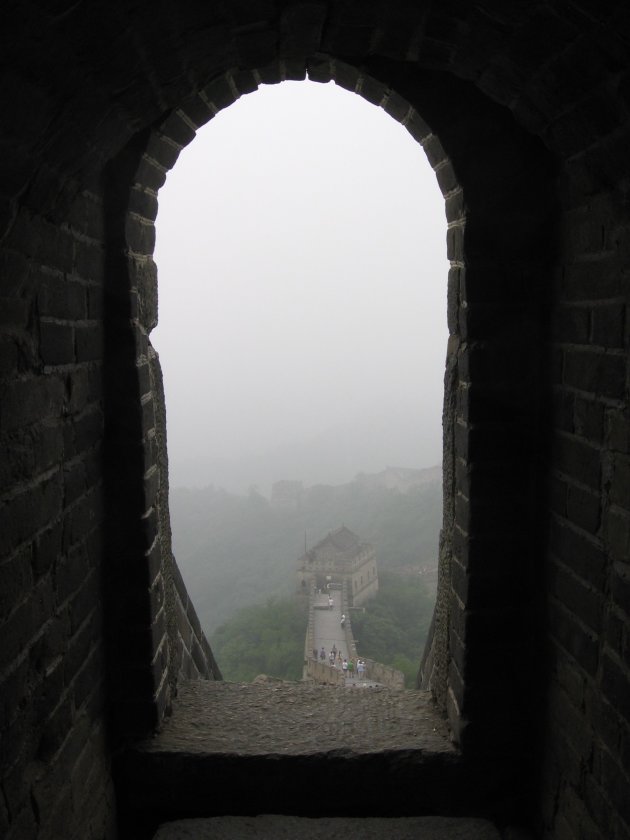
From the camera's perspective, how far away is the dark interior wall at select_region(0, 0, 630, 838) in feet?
4.15

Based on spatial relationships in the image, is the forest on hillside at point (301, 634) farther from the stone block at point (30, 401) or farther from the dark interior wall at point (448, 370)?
the stone block at point (30, 401)

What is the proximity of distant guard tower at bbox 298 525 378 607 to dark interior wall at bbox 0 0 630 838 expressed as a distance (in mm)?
8708

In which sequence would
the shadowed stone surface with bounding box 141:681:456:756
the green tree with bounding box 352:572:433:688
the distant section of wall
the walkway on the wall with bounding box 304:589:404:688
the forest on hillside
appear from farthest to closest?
1. the forest on hillside
2. the green tree with bounding box 352:572:433:688
3. the walkway on the wall with bounding box 304:589:404:688
4. the distant section of wall
5. the shadowed stone surface with bounding box 141:681:456:756

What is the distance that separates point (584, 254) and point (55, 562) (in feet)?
4.84

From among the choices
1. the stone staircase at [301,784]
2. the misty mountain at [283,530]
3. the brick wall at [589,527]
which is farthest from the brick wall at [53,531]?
the misty mountain at [283,530]

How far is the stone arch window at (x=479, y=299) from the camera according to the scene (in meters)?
1.97

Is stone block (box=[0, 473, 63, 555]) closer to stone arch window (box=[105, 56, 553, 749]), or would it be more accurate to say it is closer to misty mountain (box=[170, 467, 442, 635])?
stone arch window (box=[105, 56, 553, 749])

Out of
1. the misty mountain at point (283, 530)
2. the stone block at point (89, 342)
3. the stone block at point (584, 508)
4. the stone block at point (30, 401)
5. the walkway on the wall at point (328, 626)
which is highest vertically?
the stone block at point (89, 342)

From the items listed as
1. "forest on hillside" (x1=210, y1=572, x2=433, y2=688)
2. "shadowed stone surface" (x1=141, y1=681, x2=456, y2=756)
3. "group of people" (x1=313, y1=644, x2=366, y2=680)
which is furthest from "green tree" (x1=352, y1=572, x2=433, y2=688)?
"shadowed stone surface" (x1=141, y1=681, x2=456, y2=756)

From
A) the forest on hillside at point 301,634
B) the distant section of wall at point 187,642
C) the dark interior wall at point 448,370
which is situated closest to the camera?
the dark interior wall at point 448,370

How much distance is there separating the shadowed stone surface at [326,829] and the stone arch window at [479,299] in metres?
0.24

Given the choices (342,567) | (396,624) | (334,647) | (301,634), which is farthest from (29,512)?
(342,567)

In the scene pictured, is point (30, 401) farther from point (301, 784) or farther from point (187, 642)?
point (187, 642)

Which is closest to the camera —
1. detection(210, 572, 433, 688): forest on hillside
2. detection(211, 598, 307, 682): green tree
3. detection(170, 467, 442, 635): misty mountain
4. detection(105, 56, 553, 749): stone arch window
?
detection(105, 56, 553, 749): stone arch window
